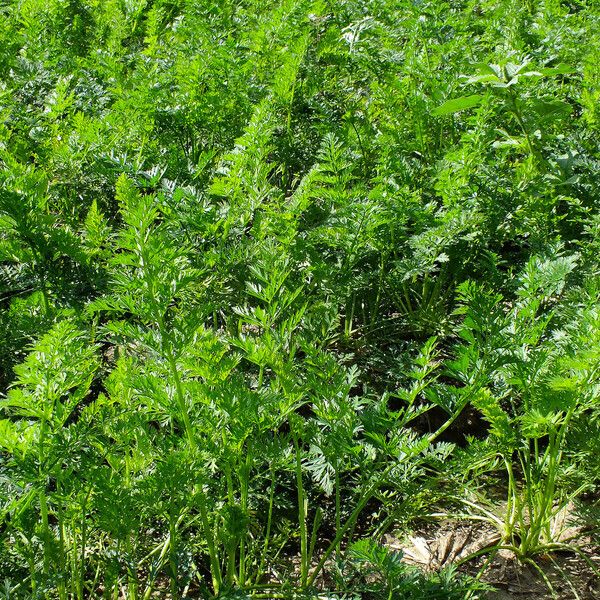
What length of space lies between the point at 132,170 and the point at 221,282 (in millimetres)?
474

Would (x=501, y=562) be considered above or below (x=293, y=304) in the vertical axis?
below

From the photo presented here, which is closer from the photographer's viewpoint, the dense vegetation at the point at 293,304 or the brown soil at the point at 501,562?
the dense vegetation at the point at 293,304

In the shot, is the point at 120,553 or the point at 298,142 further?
the point at 298,142

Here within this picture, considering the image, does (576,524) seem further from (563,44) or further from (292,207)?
(563,44)

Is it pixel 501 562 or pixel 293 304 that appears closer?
pixel 501 562

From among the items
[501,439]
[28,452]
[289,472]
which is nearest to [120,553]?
[28,452]

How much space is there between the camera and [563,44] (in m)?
3.73

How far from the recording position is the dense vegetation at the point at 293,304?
6.02ft

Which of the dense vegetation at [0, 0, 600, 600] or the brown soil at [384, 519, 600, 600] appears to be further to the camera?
the brown soil at [384, 519, 600, 600]

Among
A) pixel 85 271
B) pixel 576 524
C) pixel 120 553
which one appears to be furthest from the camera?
pixel 85 271

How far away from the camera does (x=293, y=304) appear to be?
233 cm

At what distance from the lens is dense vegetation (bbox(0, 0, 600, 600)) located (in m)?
1.83

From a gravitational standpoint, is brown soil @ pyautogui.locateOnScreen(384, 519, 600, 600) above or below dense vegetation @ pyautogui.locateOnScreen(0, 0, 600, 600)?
below

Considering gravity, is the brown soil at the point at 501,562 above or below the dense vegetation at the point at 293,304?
below
